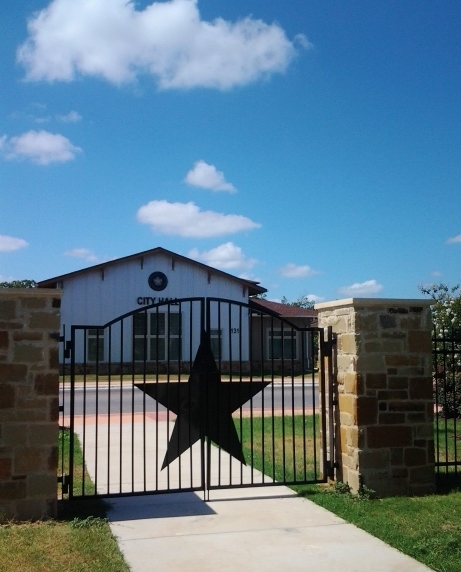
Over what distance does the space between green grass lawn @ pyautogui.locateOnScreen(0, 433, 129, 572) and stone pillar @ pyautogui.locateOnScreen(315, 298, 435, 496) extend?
9.92ft

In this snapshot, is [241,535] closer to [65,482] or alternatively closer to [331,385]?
[65,482]

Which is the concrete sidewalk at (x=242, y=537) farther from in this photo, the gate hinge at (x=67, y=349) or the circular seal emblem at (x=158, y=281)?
the circular seal emblem at (x=158, y=281)

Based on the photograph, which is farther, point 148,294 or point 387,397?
point 148,294

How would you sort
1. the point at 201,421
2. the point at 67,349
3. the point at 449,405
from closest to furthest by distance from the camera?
the point at 67,349 → the point at 201,421 → the point at 449,405

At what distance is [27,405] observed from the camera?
21.1 feet

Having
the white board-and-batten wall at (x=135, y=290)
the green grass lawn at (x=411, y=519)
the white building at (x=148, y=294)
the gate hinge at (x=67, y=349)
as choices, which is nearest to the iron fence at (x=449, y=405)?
the green grass lawn at (x=411, y=519)

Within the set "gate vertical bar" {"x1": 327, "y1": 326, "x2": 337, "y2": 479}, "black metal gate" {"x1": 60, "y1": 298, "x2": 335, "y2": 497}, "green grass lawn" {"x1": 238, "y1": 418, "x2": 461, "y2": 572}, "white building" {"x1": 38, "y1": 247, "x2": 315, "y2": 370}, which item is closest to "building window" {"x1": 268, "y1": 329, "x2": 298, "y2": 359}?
"black metal gate" {"x1": 60, "y1": 298, "x2": 335, "y2": 497}

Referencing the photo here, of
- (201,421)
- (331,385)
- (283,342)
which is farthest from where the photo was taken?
(331,385)

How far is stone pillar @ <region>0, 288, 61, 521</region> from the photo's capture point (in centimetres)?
638

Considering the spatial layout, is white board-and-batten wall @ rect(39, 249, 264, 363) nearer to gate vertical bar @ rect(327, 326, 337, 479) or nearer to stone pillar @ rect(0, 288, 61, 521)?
gate vertical bar @ rect(327, 326, 337, 479)

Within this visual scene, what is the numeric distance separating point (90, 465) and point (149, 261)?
71.2ft

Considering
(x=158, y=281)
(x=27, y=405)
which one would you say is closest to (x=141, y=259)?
(x=158, y=281)

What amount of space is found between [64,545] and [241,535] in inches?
63.2

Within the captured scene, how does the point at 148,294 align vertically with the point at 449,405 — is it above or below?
above
